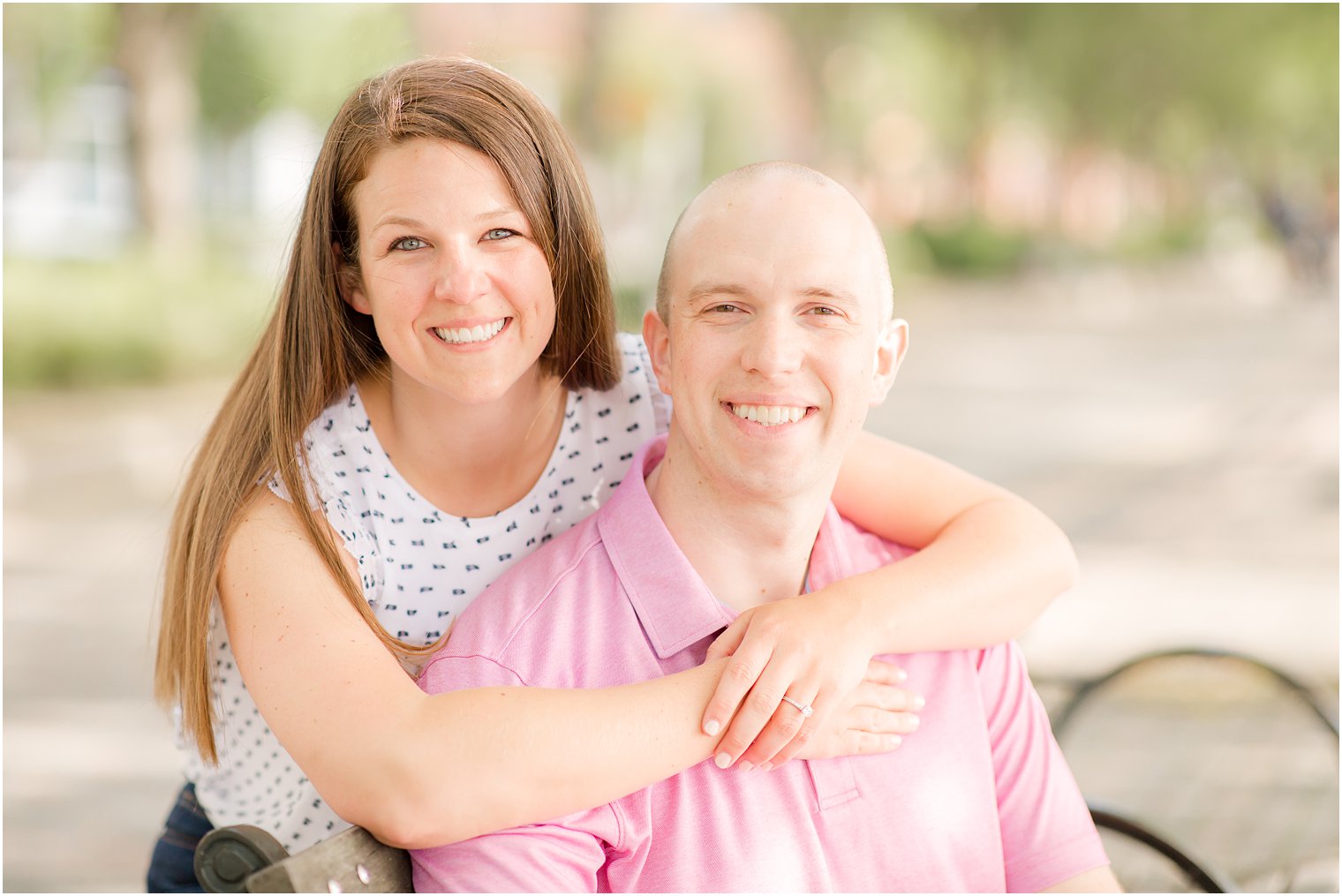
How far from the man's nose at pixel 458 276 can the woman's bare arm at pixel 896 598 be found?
0.70 meters

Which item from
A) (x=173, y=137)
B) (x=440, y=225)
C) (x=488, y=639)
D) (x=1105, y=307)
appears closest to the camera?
(x=488, y=639)

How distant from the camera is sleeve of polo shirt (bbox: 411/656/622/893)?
185cm

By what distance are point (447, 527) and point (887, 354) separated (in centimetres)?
87

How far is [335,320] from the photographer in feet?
8.02

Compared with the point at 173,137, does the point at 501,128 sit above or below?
below

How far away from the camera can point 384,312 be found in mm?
2291

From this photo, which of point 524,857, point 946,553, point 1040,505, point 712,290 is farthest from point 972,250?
point 524,857

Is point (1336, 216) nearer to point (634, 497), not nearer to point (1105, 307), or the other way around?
point (1105, 307)

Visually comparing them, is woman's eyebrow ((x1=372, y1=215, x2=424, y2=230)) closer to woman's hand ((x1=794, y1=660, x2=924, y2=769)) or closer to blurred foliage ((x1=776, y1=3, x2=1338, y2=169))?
woman's hand ((x1=794, y1=660, x2=924, y2=769))

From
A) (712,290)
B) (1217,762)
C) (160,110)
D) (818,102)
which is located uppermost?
(818,102)

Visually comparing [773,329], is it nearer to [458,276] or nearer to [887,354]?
[887,354]

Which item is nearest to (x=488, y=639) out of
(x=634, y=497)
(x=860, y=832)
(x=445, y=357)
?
(x=634, y=497)

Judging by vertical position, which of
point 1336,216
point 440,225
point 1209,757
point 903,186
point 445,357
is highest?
point 903,186

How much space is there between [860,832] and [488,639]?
0.67 metres
